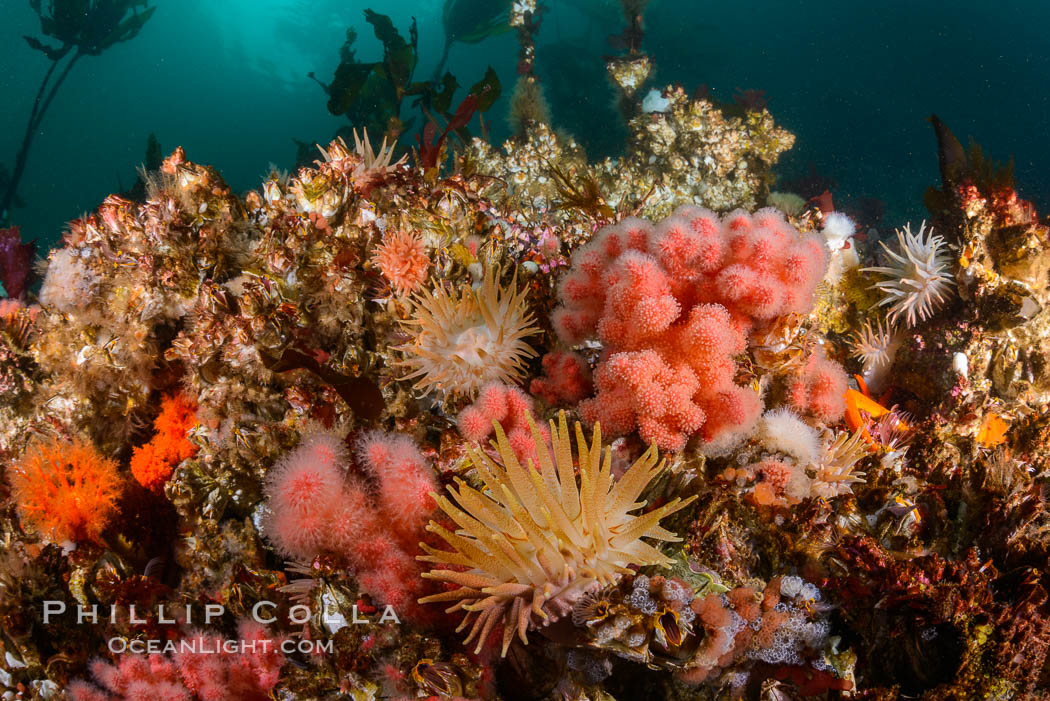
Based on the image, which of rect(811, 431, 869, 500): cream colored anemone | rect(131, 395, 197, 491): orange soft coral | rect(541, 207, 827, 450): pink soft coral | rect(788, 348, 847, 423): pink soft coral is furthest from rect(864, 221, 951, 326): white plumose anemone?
rect(131, 395, 197, 491): orange soft coral

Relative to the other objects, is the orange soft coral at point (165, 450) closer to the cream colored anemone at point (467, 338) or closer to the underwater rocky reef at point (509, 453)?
the underwater rocky reef at point (509, 453)

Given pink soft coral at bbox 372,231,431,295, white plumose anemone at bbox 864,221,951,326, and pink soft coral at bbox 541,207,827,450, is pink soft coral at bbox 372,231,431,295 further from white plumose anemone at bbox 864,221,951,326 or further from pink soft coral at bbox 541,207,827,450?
white plumose anemone at bbox 864,221,951,326

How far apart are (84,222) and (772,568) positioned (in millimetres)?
4702

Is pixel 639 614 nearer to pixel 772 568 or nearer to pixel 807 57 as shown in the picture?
pixel 772 568

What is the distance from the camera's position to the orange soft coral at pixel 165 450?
3.36 metres

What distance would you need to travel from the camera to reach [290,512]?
2.54 metres

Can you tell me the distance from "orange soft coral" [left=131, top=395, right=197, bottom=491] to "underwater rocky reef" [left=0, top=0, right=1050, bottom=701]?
0.02 metres

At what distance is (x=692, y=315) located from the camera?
260cm

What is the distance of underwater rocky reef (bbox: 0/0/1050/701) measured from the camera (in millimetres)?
2064

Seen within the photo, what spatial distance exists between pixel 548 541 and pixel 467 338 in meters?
→ 1.44

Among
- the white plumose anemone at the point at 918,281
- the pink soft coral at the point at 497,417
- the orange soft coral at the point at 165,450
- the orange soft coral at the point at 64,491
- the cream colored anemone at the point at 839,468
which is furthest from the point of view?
the white plumose anemone at the point at 918,281

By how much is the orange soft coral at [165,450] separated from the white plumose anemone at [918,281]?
17.1 ft

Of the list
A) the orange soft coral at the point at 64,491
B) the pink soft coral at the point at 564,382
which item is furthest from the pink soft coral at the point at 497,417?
the orange soft coral at the point at 64,491

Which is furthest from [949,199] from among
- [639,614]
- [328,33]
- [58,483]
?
[328,33]
